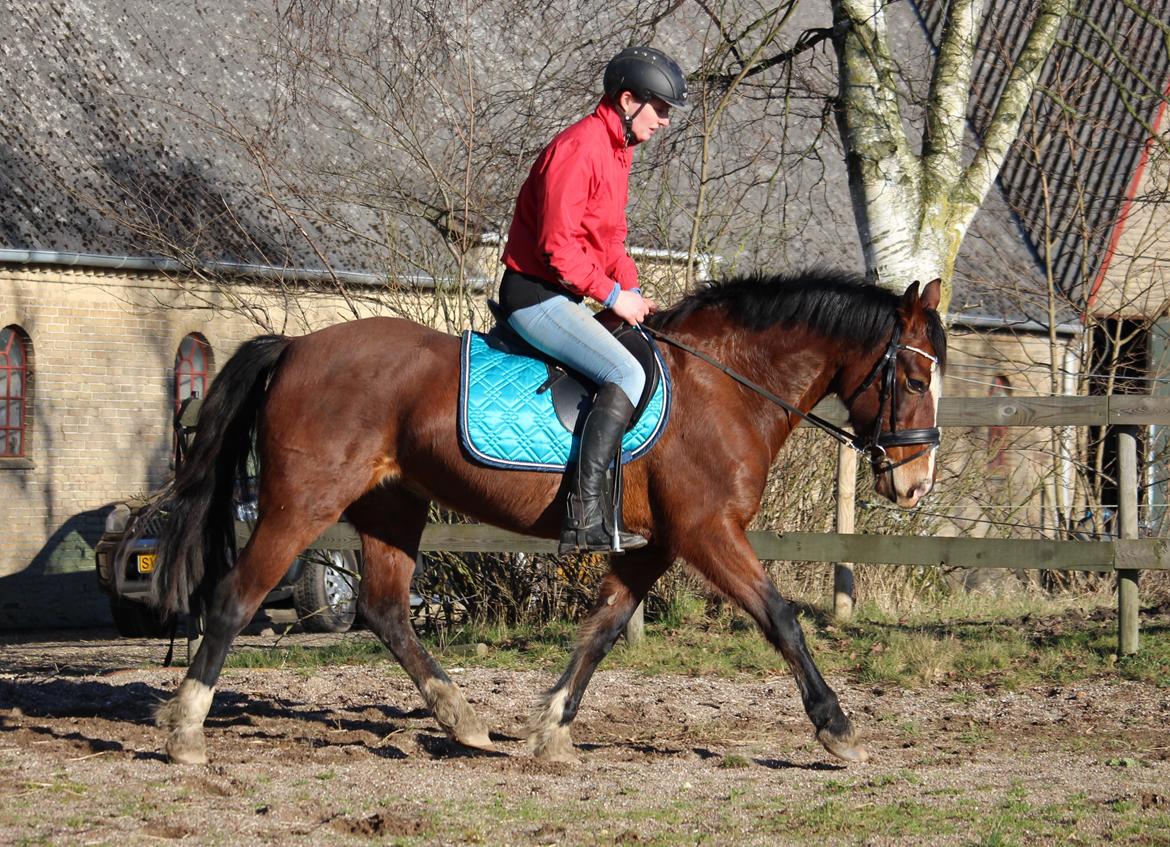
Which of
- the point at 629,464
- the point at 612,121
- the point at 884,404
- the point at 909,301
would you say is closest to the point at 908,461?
the point at 884,404

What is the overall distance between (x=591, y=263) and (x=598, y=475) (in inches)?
37.3

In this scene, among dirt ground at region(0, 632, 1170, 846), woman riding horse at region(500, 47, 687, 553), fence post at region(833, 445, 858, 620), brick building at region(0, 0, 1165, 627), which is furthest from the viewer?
brick building at region(0, 0, 1165, 627)

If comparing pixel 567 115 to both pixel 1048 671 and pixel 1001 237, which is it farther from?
pixel 1001 237

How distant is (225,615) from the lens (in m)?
6.50

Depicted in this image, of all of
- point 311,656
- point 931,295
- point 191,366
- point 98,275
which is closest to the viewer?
point 931,295

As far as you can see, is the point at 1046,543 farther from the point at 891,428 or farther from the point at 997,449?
the point at 997,449

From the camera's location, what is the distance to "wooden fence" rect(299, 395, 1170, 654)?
27.5 feet

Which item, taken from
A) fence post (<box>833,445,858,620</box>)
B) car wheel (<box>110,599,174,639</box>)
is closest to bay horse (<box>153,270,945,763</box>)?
fence post (<box>833,445,858,620</box>)

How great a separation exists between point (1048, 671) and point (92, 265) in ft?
47.9

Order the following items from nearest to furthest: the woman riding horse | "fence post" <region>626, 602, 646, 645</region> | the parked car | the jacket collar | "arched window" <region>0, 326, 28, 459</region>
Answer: the woman riding horse
the jacket collar
"fence post" <region>626, 602, 646, 645</region>
the parked car
"arched window" <region>0, 326, 28, 459</region>

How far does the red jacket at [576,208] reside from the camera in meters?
6.24

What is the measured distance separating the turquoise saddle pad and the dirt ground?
1368mm

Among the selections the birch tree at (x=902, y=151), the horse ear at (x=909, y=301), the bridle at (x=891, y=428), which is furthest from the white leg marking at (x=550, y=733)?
the birch tree at (x=902, y=151)

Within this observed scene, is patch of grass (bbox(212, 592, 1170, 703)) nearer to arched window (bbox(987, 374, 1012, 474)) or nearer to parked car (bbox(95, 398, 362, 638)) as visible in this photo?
arched window (bbox(987, 374, 1012, 474))
